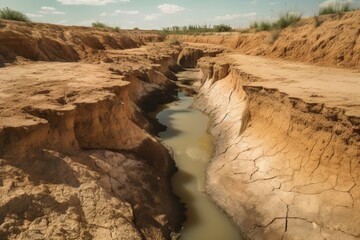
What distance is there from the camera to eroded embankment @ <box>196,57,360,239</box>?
3402 mm

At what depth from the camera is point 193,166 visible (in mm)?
5809

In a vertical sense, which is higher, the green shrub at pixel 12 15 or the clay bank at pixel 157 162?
the green shrub at pixel 12 15

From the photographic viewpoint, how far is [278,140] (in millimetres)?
4730

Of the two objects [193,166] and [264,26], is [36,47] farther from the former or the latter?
[264,26]

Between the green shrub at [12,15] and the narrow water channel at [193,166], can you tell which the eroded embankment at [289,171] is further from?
the green shrub at [12,15]

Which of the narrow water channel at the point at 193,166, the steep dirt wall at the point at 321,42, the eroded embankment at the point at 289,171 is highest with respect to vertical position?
the steep dirt wall at the point at 321,42

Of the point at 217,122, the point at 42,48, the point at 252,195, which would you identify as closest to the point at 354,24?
the point at 217,122

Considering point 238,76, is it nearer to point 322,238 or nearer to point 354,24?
point 354,24

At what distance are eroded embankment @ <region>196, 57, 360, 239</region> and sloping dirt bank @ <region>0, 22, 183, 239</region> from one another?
1068 mm

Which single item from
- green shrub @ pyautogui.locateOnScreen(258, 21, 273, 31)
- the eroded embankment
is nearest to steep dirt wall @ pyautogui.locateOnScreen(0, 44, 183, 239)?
the eroded embankment

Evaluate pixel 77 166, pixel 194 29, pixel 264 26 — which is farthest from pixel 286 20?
pixel 194 29

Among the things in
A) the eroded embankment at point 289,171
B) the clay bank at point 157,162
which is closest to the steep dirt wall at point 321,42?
the clay bank at point 157,162

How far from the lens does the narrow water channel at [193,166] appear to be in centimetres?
405

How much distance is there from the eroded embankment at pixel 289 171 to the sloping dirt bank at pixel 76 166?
42.0 inches
